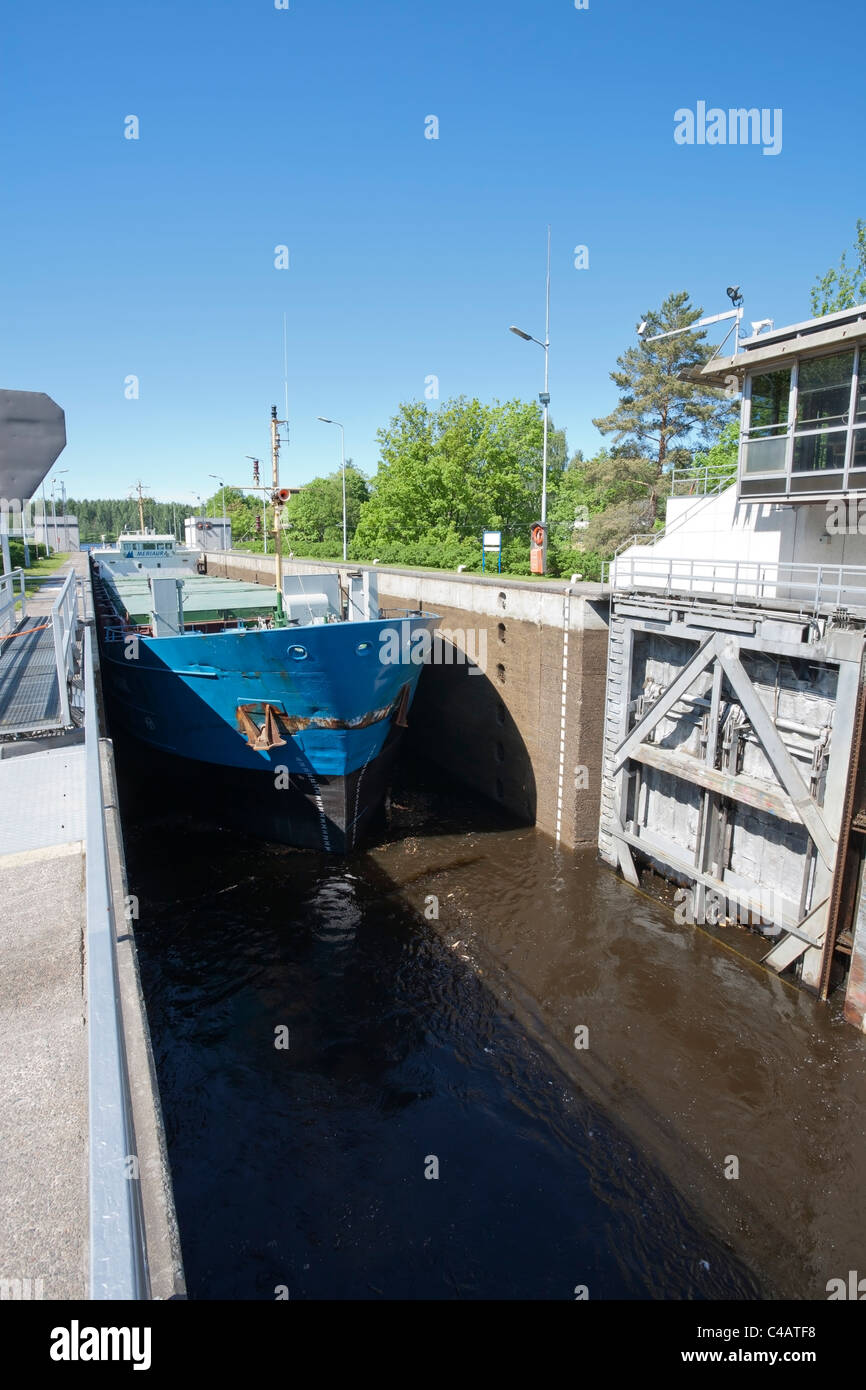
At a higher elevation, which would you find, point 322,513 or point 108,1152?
point 322,513

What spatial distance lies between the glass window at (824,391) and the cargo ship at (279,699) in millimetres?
7831

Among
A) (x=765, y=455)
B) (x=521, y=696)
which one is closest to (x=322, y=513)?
(x=521, y=696)

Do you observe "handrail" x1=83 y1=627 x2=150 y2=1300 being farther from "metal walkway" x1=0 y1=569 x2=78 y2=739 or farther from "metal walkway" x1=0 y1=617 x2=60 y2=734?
"metal walkway" x1=0 y1=617 x2=60 y2=734

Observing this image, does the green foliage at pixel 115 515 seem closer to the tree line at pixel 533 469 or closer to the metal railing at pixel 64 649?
the tree line at pixel 533 469

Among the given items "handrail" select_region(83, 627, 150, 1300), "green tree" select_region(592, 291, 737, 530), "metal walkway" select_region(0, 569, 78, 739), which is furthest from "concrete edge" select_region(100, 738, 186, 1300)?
"green tree" select_region(592, 291, 737, 530)

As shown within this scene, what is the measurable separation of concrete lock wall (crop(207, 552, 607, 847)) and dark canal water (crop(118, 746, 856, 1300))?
7.13 feet

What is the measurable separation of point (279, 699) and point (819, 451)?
10320mm

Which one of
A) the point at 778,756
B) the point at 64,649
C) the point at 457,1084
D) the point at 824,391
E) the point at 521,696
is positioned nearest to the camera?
the point at 64,649

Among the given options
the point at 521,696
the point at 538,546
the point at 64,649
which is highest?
the point at 538,546

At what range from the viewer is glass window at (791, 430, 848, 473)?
12.2 metres

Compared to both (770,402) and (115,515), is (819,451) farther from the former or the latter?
(115,515)

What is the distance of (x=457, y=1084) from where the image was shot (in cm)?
945

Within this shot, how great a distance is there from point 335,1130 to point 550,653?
10.2 metres

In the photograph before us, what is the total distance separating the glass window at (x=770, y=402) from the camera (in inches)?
518
